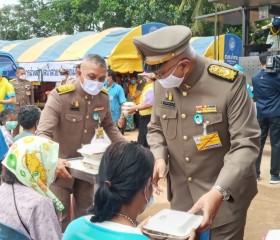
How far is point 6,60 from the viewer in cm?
1120

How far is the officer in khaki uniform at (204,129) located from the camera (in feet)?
6.89

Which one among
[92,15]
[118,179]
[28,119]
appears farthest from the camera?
[92,15]

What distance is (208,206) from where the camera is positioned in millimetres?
1880

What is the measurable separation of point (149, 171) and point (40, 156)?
88cm

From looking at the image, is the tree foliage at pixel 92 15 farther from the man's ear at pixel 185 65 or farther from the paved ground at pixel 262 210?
Answer: the man's ear at pixel 185 65

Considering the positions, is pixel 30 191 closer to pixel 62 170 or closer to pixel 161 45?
pixel 62 170

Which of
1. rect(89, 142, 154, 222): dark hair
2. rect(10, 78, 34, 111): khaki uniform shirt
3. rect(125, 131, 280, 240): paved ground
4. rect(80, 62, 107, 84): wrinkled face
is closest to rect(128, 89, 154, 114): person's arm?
rect(125, 131, 280, 240): paved ground

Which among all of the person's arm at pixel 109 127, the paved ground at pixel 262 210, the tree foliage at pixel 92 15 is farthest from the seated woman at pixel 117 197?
the tree foliage at pixel 92 15

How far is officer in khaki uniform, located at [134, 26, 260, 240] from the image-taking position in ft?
6.89

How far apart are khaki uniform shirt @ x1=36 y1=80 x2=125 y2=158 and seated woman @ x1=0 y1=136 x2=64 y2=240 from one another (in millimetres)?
915

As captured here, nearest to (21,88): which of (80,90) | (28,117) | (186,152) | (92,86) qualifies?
(28,117)

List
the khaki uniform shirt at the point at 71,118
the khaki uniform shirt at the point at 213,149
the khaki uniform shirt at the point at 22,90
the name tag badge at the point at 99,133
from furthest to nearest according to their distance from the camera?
the khaki uniform shirt at the point at 22,90 → the name tag badge at the point at 99,133 → the khaki uniform shirt at the point at 71,118 → the khaki uniform shirt at the point at 213,149

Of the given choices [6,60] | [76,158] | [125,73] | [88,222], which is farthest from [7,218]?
[125,73]

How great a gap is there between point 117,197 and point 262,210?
372cm
